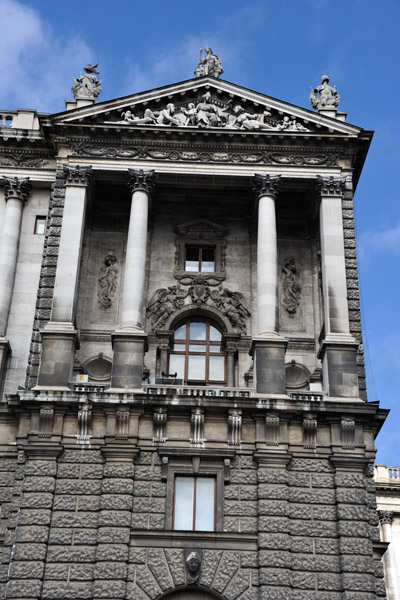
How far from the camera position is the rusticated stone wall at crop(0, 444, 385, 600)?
24.9m

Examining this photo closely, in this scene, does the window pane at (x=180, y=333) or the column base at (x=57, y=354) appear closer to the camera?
the column base at (x=57, y=354)

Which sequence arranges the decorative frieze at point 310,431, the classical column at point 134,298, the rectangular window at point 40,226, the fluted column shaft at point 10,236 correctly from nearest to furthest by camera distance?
the decorative frieze at point 310,431
the classical column at point 134,298
the fluted column shaft at point 10,236
the rectangular window at point 40,226

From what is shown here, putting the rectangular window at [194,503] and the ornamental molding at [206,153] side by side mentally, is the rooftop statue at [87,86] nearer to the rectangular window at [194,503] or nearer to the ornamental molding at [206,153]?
the ornamental molding at [206,153]

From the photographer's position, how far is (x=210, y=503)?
26.7m

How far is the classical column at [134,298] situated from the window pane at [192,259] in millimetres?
3108

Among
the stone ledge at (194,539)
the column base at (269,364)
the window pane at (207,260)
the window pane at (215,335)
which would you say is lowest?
the stone ledge at (194,539)

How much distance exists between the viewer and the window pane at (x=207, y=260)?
34.1m

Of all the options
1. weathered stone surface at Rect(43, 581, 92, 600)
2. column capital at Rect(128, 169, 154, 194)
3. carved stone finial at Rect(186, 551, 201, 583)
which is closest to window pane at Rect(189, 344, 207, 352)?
column capital at Rect(128, 169, 154, 194)

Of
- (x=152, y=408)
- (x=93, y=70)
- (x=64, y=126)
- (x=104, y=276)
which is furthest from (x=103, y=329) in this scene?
(x=93, y=70)

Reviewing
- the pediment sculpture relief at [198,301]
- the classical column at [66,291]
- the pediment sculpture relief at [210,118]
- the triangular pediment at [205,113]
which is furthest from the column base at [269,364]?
the pediment sculpture relief at [210,118]

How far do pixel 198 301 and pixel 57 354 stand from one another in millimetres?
6556

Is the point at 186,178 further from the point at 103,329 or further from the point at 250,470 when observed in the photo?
the point at 250,470

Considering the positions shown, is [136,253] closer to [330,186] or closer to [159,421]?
[159,421]

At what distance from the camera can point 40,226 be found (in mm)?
33844
